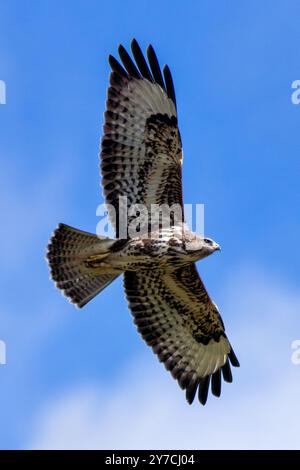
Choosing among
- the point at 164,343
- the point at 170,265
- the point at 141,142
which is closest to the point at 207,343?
the point at 164,343

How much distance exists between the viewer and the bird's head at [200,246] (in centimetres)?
1402

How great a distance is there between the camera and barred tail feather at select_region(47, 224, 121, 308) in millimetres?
14375

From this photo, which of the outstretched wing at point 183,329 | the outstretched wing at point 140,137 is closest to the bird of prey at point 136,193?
the outstretched wing at point 140,137

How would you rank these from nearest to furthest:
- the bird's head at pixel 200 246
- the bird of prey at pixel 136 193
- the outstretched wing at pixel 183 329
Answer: the bird's head at pixel 200 246 → the bird of prey at pixel 136 193 → the outstretched wing at pixel 183 329

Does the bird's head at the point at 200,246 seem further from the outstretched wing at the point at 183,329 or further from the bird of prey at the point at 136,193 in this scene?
the outstretched wing at the point at 183,329

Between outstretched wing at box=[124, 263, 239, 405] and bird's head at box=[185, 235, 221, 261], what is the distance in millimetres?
1064

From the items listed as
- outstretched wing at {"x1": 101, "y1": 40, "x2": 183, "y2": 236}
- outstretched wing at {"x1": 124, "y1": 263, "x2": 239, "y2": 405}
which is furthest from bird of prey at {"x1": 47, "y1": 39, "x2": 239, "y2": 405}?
outstretched wing at {"x1": 124, "y1": 263, "x2": 239, "y2": 405}

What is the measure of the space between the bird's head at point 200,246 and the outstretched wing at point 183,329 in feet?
3.49

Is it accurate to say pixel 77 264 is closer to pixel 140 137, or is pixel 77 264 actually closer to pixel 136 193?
pixel 136 193

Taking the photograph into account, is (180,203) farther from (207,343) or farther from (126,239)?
(207,343)

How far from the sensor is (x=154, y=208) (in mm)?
14461
